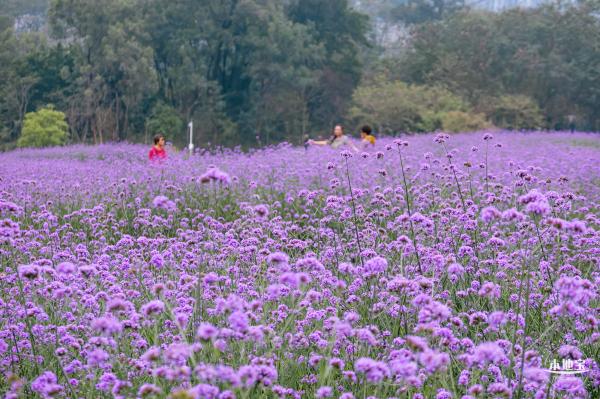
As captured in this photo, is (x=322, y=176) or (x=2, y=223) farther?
(x=322, y=176)

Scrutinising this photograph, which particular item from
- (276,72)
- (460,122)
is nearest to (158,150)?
(460,122)

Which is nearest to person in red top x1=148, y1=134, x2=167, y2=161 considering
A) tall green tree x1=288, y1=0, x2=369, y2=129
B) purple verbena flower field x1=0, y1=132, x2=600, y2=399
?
purple verbena flower field x1=0, y1=132, x2=600, y2=399

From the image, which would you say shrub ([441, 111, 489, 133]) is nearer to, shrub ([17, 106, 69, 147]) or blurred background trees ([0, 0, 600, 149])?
blurred background trees ([0, 0, 600, 149])

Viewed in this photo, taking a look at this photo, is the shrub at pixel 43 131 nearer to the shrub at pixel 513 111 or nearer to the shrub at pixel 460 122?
the shrub at pixel 460 122

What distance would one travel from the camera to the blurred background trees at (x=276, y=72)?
107ft

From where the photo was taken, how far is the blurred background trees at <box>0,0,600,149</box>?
107 ft

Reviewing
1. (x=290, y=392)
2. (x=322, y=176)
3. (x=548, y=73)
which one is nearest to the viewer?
(x=290, y=392)

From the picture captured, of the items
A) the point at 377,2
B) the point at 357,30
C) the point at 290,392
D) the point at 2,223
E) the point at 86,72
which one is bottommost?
the point at 290,392

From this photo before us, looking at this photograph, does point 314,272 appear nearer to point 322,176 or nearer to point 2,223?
point 2,223

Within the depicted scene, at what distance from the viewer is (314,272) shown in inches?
189

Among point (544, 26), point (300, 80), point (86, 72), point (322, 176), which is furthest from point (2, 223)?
point (544, 26)

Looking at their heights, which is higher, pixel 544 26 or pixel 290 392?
pixel 544 26

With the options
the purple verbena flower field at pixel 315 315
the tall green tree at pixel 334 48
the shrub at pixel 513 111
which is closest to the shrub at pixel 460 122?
the shrub at pixel 513 111

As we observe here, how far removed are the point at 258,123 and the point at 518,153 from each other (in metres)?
24.2
